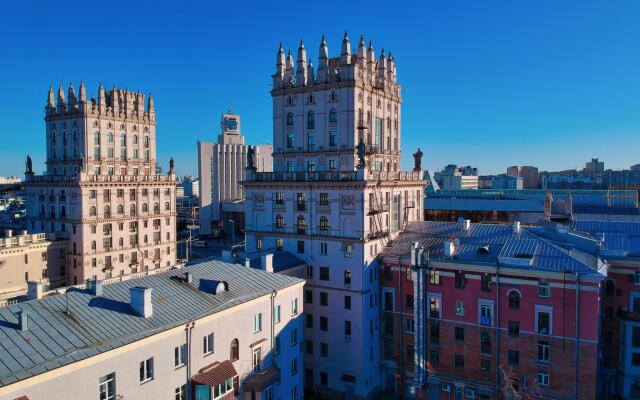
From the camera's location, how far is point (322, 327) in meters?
58.2

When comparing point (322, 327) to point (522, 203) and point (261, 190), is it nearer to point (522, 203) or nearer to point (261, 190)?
point (261, 190)

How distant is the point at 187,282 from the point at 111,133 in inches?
2323

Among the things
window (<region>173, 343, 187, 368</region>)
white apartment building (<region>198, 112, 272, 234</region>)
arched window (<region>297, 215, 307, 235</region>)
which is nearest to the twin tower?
arched window (<region>297, 215, 307, 235</region>)

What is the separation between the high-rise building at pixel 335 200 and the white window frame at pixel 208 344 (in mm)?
21269

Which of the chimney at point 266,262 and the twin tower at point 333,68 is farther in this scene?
the twin tower at point 333,68

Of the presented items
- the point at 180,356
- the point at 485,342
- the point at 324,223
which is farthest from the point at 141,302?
the point at 485,342

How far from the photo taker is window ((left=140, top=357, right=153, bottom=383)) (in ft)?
107

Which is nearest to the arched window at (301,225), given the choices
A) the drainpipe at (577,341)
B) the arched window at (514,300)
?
the arched window at (514,300)

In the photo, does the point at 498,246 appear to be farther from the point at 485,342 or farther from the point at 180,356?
the point at 180,356

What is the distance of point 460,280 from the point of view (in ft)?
172

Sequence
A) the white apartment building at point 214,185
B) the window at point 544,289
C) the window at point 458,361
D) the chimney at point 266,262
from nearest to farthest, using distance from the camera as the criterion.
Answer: the window at point 544,289 → the chimney at point 266,262 → the window at point 458,361 → the white apartment building at point 214,185

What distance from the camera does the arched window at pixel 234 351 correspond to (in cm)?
3978

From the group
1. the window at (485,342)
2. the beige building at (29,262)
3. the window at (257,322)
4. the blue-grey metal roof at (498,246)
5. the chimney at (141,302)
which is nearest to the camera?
the chimney at (141,302)

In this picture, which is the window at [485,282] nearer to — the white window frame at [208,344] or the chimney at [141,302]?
the white window frame at [208,344]
